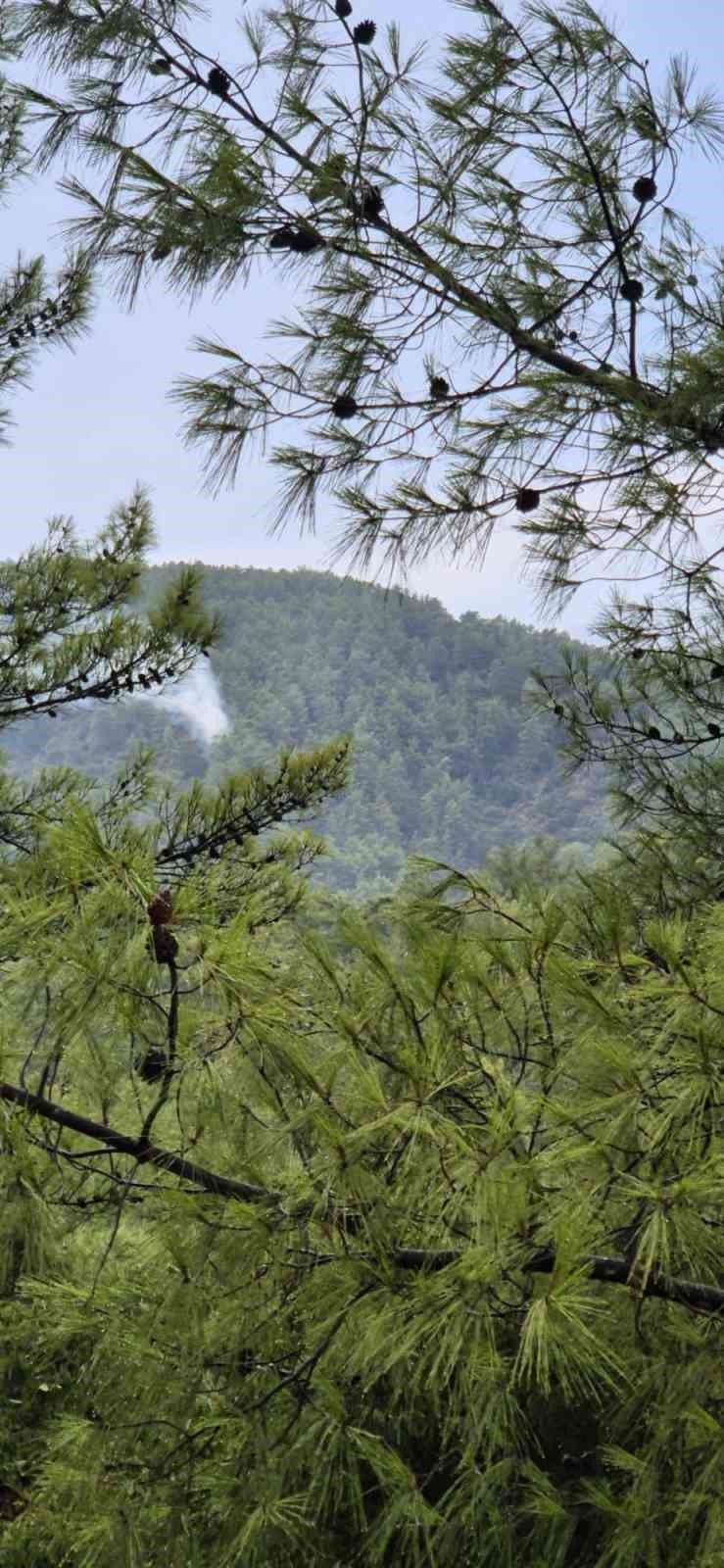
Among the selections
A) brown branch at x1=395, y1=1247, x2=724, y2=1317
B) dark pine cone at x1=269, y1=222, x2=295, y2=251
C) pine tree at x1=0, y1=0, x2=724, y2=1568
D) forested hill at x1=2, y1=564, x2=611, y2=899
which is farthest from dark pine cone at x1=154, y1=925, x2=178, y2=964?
forested hill at x1=2, y1=564, x2=611, y2=899

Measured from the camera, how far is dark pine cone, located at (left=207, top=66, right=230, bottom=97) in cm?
298

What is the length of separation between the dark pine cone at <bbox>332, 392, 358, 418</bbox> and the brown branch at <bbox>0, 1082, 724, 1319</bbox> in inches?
→ 82.0

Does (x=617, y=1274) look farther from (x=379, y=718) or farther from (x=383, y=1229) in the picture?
(x=379, y=718)

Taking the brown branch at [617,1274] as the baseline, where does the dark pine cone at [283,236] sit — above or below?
above

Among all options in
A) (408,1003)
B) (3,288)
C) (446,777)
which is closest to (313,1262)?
(408,1003)

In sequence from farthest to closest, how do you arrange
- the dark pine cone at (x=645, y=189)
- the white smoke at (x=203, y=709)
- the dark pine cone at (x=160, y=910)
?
the white smoke at (x=203, y=709), the dark pine cone at (x=645, y=189), the dark pine cone at (x=160, y=910)

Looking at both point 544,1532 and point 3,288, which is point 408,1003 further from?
point 3,288

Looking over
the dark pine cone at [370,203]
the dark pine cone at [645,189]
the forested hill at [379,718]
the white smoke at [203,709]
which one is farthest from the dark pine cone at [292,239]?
the white smoke at [203,709]

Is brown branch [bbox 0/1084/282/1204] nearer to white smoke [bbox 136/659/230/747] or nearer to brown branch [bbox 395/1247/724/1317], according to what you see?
brown branch [bbox 395/1247/724/1317]

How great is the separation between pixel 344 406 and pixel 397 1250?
2.22 m

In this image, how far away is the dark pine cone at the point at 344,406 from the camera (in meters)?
3.19

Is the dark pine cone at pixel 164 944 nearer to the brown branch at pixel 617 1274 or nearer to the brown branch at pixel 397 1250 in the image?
the brown branch at pixel 397 1250

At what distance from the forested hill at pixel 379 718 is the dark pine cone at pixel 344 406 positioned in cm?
4741

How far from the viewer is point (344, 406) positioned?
3188 millimetres
